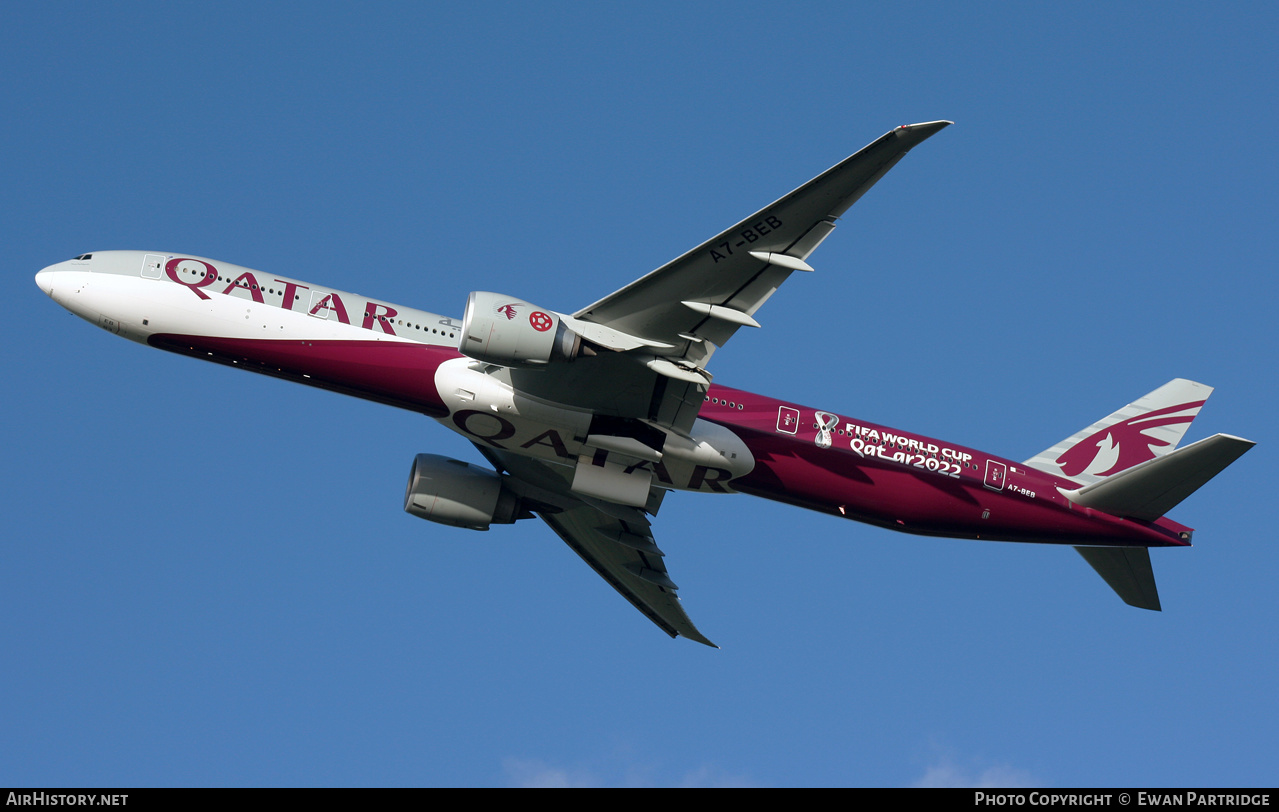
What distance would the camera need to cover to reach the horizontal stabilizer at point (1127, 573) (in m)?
36.8

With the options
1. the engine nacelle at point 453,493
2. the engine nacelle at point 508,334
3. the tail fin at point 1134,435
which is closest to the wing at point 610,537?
the engine nacelle at point 453,493

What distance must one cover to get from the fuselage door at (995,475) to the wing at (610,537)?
10697 millimetres

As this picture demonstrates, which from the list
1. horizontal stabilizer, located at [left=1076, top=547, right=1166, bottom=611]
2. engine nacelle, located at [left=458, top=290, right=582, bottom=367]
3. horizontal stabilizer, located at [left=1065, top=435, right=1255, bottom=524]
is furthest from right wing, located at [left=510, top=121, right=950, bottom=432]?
horizontal stabilizer, located at [left=1076, top=547, right=1166, bottom=611]

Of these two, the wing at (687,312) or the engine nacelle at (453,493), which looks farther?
the engine nacelle at (453,493)

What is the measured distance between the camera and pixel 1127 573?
37.0 meters

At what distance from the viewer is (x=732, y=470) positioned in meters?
33.2

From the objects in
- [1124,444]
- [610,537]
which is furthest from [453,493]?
[1124,444]

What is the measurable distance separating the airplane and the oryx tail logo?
63 mm

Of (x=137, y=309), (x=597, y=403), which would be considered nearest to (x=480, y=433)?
(x=597, y=403)

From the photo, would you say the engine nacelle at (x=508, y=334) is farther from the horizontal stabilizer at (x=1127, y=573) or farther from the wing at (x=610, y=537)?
the horizontal stabilizer at (x=1127, y=573)

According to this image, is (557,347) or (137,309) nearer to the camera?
(557,347)
